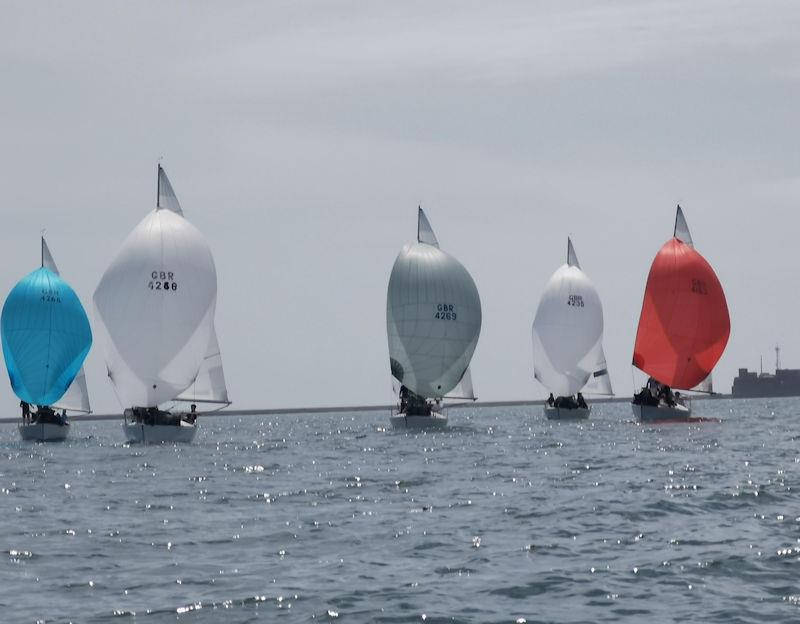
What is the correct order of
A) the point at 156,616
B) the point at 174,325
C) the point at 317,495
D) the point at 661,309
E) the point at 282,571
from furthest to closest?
the point at 661,309
the point at 174,325
the point at 317,495
the point at 282,571
the point at 156,616

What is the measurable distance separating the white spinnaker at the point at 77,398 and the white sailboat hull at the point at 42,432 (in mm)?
2029

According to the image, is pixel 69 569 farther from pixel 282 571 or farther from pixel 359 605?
pixel 359 605

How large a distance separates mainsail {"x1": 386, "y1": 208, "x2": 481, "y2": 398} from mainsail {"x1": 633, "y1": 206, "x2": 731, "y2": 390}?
345 inches

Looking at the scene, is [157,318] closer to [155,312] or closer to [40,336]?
[155,312]

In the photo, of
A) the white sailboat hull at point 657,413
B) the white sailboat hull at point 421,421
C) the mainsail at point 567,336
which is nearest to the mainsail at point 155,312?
the white sailboat hull at point 421,421

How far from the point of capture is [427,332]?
67938 millimetres

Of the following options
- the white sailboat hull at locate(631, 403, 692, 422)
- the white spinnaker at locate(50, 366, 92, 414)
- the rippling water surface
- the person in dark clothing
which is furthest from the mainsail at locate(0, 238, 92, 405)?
the white sailboat hull at locate(631, 403, 692, 422)

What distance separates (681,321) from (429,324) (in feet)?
40.0

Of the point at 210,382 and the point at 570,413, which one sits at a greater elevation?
the point at 210,382

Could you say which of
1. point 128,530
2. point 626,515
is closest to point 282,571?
point 128,530

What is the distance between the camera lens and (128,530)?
2355cm

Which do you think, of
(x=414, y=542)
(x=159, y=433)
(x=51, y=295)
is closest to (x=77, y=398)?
(x=51, y=295)

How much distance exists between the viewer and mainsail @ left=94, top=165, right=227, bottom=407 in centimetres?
5219

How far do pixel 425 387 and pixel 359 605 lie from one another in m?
52.0
